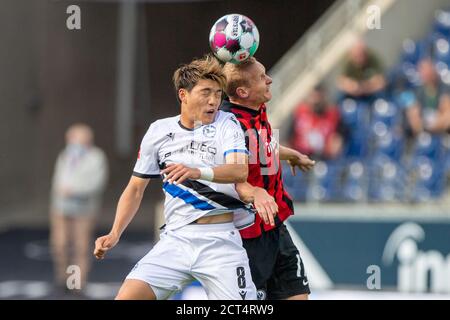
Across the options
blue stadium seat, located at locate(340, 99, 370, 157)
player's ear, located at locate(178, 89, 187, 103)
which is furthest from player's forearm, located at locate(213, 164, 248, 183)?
blue stadium seat, located at locate(340, 99, 370, 157)

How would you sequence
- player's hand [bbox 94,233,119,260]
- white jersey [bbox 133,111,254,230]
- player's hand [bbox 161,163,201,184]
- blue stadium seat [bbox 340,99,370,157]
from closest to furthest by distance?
1. player's hand [bbox 161,163,201,184]
2. white jersey [bbox 133,111,254,230]
3. player's hand [bbox 94,233,119,260]
4. blue stadium seat [bbox 340,99,370,157]

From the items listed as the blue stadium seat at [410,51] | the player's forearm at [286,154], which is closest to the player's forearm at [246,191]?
the player's forearm at [286,154]

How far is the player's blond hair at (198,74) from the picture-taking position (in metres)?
4.97

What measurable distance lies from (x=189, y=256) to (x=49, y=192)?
48.8 ft

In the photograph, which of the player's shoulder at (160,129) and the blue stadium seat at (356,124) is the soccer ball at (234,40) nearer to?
the player's shoulder at (160,129)

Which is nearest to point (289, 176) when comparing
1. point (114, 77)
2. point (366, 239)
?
point (366, 239)

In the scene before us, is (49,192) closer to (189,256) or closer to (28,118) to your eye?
(28,118)

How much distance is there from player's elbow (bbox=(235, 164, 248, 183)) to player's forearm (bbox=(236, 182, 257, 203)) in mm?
45

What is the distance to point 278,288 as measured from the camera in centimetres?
535

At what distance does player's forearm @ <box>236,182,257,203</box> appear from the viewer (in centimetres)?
484

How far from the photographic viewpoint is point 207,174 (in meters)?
4.73

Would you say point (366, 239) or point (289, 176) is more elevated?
point (289, 176)

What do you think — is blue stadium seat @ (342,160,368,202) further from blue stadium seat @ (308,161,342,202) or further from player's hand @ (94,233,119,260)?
player's hand @ (94,233,119,260)

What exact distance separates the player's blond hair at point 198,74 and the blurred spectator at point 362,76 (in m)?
6.09
